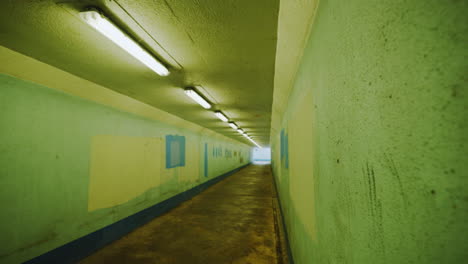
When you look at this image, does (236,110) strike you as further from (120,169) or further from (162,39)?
(162,39)

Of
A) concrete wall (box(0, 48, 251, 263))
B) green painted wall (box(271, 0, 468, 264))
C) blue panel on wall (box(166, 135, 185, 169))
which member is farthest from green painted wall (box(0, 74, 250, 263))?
green painted wall (box(271, 0, 468, 264))

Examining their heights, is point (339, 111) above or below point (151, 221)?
above

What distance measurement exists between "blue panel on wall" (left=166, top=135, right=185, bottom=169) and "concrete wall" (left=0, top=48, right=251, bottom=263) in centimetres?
123

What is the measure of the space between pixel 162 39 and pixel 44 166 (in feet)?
9.64

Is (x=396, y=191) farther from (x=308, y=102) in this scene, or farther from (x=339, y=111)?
(x=308, y=102)

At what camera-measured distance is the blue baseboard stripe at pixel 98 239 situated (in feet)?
10.8

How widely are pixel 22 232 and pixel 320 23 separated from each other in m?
4.66

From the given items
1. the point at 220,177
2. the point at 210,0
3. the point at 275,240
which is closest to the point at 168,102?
the point at 210,0

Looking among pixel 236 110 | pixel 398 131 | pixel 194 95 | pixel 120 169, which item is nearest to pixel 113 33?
pixel 194 95

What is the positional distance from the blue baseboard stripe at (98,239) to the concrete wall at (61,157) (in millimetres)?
114

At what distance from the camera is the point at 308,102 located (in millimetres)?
2086

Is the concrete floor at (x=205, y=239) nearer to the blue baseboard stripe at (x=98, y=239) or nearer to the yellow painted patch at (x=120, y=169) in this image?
the blue baseboard stripe at (x=98, y=239)

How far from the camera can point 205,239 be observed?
14.8 ft

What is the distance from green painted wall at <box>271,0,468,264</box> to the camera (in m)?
0.49
